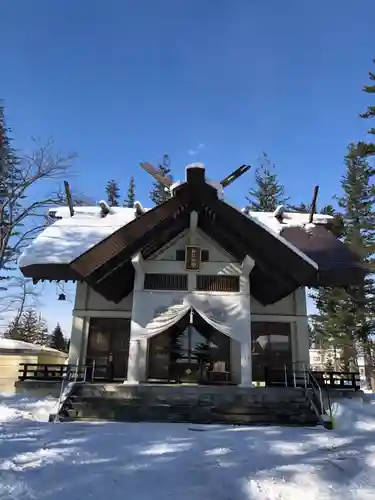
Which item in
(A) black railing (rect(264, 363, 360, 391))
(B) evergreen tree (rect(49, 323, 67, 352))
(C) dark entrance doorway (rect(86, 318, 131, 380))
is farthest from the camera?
(B) evergreen tree (rect(49, 323, 67, 352))

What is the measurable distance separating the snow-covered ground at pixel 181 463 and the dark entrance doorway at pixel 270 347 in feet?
19.1

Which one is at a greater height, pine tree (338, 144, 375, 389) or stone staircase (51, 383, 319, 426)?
pine tree (338, 144, 375, 389)

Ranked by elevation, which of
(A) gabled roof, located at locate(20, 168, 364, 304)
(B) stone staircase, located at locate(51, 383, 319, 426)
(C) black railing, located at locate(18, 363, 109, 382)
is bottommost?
(B) stone staircase, located at locate(51, 383, 319, 426)

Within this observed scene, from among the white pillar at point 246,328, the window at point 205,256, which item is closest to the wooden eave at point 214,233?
the white pillar at point 246,328

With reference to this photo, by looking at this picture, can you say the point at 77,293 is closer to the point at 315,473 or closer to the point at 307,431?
the point at 307,431

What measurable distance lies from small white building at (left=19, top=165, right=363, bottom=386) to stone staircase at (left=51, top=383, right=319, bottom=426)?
3.17ft

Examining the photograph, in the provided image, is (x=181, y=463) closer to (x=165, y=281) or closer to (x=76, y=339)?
(x=165, y=281)

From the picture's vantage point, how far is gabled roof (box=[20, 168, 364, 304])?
9.77 m

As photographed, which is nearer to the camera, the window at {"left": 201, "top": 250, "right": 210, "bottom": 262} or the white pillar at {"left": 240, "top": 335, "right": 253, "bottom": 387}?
the white pillar at {"left": 240, "top": 335, "right": 253, "bottom": 387}

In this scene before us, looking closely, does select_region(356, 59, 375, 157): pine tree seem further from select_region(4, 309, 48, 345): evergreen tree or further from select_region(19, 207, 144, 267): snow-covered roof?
select_region(4, 309, 48, 345): evergreen tree

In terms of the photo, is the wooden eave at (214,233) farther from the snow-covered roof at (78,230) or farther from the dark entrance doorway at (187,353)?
the dark entrance doorway at (187,353)

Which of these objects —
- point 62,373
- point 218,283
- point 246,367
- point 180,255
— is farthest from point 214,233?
point 62,373

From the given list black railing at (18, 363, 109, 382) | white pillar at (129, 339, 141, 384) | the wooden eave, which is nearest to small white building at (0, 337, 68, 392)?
black railing at (18, 363, 109, 382)

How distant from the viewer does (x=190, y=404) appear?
835 cm
